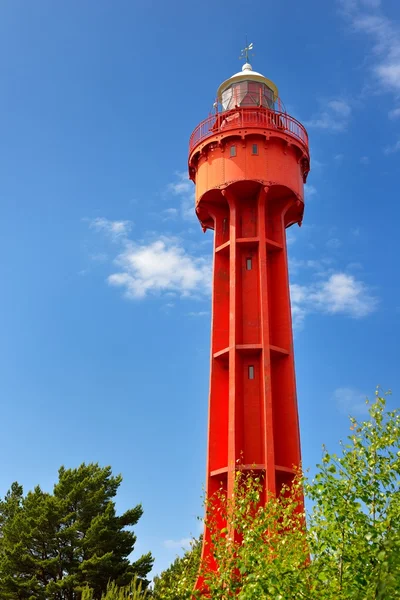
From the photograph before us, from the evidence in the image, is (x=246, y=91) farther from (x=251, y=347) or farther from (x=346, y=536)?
(x=346, y=536)

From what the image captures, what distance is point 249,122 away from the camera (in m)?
33.5

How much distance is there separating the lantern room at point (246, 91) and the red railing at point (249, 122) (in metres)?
1.38

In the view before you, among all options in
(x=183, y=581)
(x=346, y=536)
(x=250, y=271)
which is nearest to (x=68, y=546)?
(x=250, y=271)

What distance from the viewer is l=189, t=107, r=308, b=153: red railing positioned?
33688 millimetres

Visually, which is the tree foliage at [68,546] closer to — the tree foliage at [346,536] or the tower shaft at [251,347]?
the tower shaft at [251,347]

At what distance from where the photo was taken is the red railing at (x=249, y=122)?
33.7m

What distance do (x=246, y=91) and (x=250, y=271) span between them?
1055cm

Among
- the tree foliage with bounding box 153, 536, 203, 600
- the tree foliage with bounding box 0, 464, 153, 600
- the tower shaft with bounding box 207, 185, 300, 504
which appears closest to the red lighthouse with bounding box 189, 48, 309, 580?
the tower shaft with bounding box 207, 185, 300, 504

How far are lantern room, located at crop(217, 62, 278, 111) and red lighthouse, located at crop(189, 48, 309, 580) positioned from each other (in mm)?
54

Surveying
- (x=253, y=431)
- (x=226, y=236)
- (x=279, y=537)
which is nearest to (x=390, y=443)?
(x=279, y=537)

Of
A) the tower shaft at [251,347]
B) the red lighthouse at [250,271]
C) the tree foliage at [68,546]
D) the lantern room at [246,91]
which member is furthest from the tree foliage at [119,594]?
the lantern room at [246,91]

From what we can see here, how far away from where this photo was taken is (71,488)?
41.6m

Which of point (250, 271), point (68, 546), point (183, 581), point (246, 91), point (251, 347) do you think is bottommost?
point (183, 581)

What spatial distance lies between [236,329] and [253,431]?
4495mm
